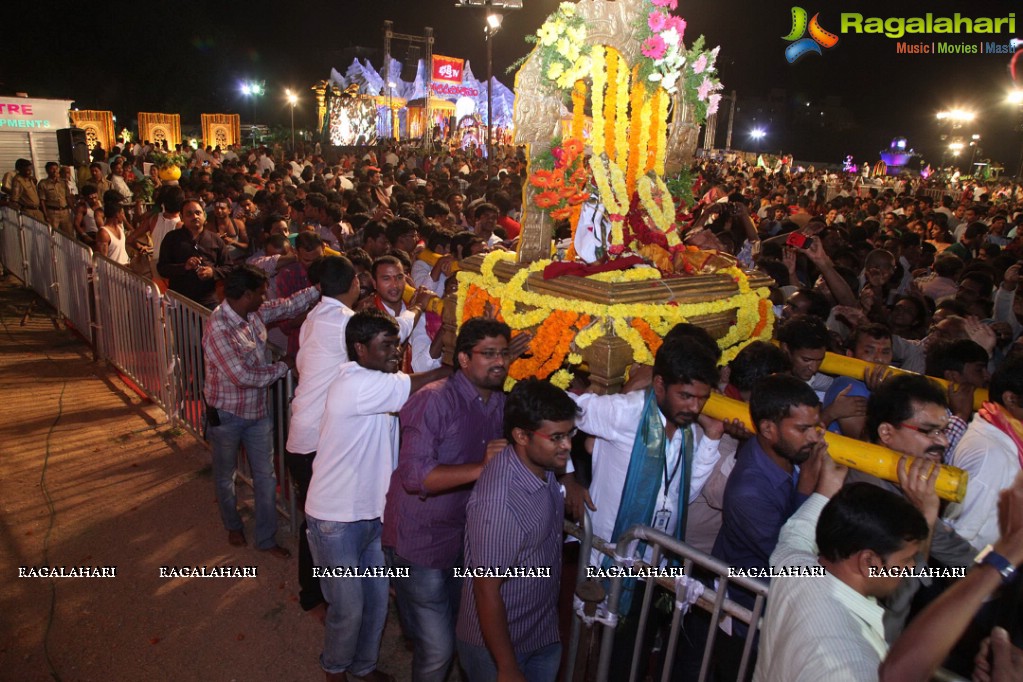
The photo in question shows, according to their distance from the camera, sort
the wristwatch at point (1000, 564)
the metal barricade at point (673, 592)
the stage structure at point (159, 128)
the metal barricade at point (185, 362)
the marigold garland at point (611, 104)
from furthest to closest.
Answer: the stage structure at point (159, 128)
the metal barricade at point (185, 362)
the marigold garland at point (611, 104)
the metal barricade at point (673, 592)
the wristwatch at point (1000, 564)

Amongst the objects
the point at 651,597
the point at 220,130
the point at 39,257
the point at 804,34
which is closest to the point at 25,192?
the point at 39,257

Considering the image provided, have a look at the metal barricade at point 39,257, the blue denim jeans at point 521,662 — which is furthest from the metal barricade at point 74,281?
the blue denim jeans at point 521,662

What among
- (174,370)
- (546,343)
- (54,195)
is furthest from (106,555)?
(54,195)

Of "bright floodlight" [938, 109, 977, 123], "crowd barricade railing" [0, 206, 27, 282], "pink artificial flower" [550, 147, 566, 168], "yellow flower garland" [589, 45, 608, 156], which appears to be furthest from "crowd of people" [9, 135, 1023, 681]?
"bright floodlight" [938, 109, 977, 123]

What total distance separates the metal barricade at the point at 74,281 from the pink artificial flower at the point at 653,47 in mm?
7022

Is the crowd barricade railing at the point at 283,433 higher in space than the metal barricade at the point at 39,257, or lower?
lower

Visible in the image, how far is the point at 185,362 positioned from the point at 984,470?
5.81 metres

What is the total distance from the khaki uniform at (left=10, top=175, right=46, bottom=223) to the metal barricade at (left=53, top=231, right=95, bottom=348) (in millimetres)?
3690

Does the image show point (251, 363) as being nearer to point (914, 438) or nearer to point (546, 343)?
point (546, 343)

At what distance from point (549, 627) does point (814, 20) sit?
26477 mm

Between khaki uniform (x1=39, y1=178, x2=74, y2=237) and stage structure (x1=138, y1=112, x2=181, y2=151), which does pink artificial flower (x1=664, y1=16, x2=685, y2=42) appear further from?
stage structure (x1=138, y1=112, x2=181, y2=151)

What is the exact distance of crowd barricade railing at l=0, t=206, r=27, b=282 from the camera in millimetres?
11352

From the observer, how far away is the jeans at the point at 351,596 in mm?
3416

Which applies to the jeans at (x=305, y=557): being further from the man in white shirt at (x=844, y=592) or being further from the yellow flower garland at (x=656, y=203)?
the man in white shirt at (x=844, y=592)
